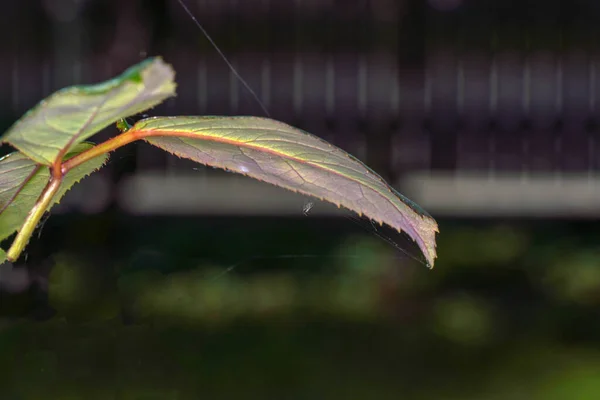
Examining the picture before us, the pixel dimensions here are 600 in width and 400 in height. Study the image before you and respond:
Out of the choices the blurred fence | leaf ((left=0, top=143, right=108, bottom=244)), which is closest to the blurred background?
the blurred fence

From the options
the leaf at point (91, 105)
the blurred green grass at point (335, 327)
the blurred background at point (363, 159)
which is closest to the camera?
the leaf at point (91, 105)

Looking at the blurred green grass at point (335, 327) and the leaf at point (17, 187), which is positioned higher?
the leaf at point (17, 187)

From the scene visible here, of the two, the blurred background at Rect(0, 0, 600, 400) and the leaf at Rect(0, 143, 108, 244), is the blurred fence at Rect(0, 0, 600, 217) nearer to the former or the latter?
the blurred background at Rect(0, 0, 600, 400)

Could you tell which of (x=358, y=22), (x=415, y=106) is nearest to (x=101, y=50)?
(x=358, y=22)

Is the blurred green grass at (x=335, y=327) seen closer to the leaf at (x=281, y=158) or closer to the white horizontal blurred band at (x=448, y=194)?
the white horizontal blurred band at (x=448, y=194)

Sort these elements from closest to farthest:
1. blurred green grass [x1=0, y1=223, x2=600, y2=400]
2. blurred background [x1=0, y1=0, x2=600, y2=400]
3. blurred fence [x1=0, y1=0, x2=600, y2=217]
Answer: blurred green grass [x1=0, y1=223, x2=600, y2=400] < blurred background [x1=0, y1=0, x2=600, y2=400] < blurred fence [x1=0, y1=0, x2=600, y2=217]

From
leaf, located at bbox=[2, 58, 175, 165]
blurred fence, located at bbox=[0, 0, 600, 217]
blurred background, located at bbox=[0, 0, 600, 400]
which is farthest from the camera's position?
blurred fence, located at bbox=[0, 0, 600, 217]

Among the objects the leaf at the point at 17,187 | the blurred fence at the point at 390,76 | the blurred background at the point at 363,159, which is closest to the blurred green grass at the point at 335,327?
the blurred background at the point at 363,159

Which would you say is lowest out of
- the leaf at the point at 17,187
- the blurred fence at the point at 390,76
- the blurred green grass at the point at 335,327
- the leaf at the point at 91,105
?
the blurred green grass at the point at 335,327

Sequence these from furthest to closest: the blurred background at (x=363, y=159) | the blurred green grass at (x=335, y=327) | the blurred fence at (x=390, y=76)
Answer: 1. the blurred fence at (x=390, y=76)
2. the blurred background at (x=363, y=159)
3. the blurred green grass at (x=335, y=327)

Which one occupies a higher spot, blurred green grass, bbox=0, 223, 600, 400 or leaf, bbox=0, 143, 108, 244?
leaf, bbox=0, 143, 108, 244
